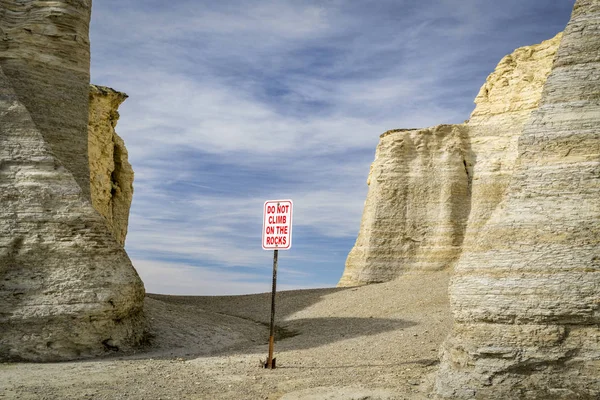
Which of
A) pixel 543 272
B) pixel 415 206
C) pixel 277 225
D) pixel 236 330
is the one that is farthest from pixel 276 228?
pixel 415 206

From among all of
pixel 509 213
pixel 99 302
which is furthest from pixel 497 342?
pixel 99 302

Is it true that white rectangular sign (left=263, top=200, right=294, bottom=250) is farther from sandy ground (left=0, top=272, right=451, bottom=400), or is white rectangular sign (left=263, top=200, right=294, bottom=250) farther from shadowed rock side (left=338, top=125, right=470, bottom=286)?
shadowed rock side (left=338, top=125, right=470, bottom=286)

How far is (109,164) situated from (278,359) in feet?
49.7

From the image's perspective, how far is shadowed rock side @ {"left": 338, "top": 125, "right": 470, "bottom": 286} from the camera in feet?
89.4

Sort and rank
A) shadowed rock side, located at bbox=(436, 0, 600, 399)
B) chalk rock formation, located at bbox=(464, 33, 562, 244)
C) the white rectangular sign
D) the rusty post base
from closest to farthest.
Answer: shadowed rock side, located at bbox=(436, 0, 600, 399), the rusty post base, the white rectangular sign, chalk rock formation, located at bbox=(464, 33, 562, 244)

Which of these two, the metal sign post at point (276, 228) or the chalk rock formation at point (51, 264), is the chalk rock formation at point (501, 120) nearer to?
the metal sign post at point (276, 228)

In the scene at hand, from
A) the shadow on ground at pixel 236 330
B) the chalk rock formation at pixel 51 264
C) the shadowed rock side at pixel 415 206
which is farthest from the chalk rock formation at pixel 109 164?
the shadowed rock side at pixel 415 206

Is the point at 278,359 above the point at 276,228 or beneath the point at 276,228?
beneath

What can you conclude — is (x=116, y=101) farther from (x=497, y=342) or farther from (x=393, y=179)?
(x=497, y=342)

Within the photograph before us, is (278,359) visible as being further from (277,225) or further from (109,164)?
(109,164)

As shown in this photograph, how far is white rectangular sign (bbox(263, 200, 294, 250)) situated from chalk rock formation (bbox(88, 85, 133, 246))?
486 inches

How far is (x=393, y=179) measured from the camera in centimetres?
2855

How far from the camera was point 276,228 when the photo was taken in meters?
12.0

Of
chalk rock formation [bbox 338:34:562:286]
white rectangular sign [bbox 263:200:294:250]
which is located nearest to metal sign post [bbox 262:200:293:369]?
white rectangular sign [bbox 263:200:294:250]
